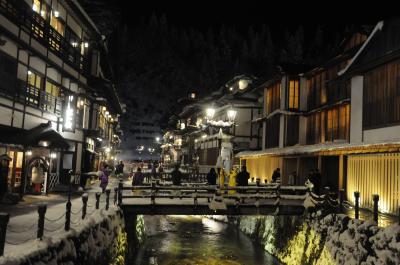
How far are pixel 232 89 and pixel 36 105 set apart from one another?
34.7 m

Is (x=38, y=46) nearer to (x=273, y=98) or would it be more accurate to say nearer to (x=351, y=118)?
(x=351, y=118)

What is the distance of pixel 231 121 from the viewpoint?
2481cm

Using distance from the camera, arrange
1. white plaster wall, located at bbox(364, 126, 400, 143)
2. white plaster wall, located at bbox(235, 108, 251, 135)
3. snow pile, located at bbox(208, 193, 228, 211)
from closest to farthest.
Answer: white plaster wall, located at bbox(364, 126, 400, 143) < snow pile, located at bbox(208, 193, 228, 211) < white plaster wall, located at bbox(235, 108, 251, 135)

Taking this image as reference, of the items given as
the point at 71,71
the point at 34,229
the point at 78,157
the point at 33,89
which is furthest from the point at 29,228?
the point at 78,157

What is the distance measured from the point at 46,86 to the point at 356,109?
18.7 m

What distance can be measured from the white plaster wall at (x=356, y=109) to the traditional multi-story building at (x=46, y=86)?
1686cm

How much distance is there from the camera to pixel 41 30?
2217cm

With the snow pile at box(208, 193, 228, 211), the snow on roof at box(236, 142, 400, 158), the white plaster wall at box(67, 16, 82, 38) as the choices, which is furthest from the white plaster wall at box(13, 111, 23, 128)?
the snow on roof at box(236, 142, 400, 158)

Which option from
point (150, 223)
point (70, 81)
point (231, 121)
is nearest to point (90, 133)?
point (70, 81)

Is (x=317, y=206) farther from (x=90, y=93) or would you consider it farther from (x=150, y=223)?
(x=90, y=93)

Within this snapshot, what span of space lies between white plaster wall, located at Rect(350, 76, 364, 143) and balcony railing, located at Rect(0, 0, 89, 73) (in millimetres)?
18042

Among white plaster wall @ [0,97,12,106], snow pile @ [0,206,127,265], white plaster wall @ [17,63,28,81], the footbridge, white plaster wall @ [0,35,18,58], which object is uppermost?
white plaster wall @ [0,35,18,58]

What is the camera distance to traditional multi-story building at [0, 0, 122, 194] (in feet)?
62.6

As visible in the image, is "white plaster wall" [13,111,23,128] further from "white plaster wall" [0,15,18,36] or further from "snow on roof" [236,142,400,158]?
"snow on roof" [236,142,400,158]
